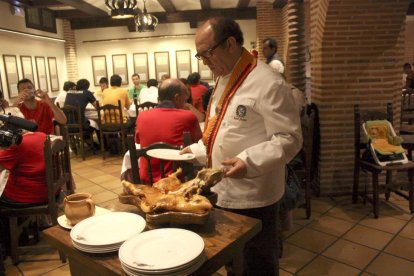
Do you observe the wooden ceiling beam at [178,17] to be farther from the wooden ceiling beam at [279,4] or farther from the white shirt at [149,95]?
the white shirt at [149,95]

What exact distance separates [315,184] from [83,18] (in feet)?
27.0

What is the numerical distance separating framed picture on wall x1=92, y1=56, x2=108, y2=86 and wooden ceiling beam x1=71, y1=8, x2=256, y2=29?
89 cm

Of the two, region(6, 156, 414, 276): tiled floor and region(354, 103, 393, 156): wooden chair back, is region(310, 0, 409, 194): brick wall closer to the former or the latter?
region(354, 103, 393, 156): wooden chair back

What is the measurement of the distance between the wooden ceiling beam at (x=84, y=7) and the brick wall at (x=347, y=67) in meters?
5.41

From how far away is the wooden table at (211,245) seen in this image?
985 mm

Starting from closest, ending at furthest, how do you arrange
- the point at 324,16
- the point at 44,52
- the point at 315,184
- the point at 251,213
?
the point at 251,213 < the point at 324,16 < the point at 315,184 < the point at 44,52

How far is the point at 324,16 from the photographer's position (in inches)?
133

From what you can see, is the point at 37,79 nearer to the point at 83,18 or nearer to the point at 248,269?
the point at 83,18

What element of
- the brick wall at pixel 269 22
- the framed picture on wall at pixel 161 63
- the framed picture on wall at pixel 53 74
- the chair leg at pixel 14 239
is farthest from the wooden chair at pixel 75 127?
the brick wall at pixel 269 22

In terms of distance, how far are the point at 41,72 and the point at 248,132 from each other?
8004mm

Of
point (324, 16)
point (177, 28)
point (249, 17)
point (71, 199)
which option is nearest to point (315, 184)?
point (324, 16)

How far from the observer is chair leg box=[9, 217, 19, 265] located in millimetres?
2582

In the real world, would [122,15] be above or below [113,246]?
above

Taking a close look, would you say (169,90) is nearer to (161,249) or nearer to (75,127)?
(161,249)
